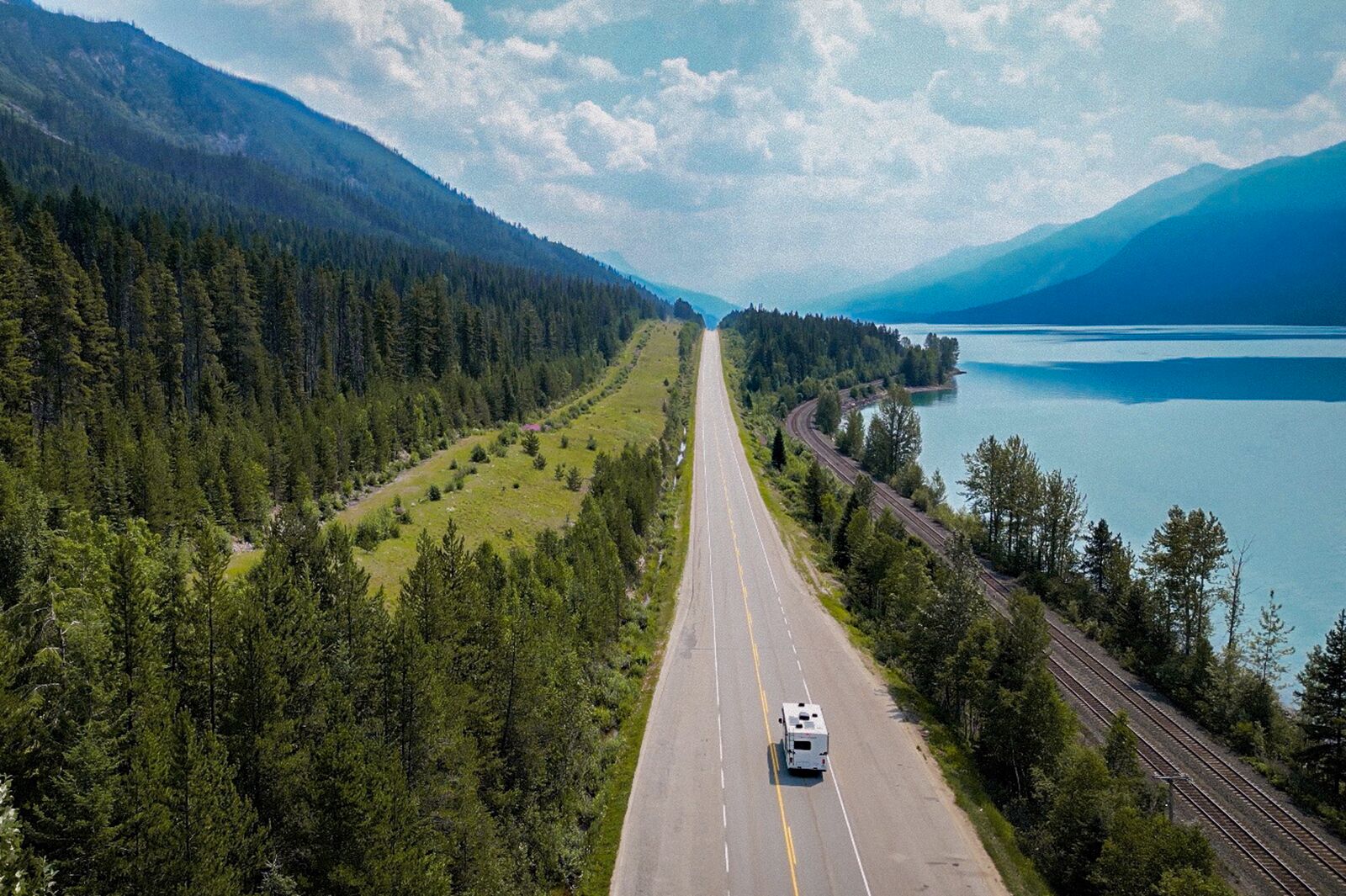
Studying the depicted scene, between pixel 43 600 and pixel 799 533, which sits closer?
pixel 43 600

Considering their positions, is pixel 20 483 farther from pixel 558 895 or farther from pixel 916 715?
pixel 916 715

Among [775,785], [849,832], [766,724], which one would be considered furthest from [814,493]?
[849,832]

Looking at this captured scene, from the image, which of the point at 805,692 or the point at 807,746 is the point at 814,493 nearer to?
the point at 805,692

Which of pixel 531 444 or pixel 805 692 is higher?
pixel 531 444

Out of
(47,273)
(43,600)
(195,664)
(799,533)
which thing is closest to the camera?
(195,664)

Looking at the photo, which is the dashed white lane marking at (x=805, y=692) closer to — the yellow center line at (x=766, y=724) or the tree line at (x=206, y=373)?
the yellow center line at (x=766, y=724)

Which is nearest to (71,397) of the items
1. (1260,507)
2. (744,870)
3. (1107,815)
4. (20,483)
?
(20,483)

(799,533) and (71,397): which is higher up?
(71,397)
